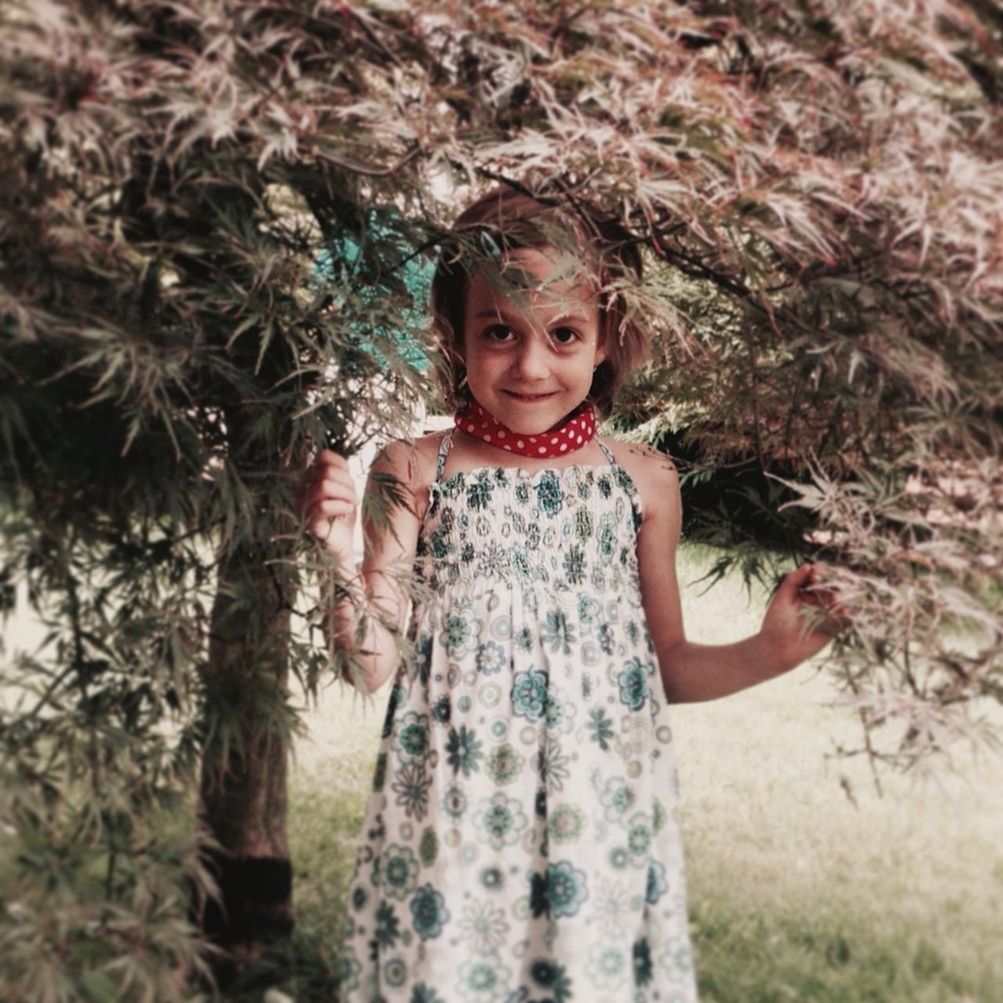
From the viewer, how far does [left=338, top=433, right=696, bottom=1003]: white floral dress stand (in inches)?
57.4

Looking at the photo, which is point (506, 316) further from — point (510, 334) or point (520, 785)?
point (520, 785)

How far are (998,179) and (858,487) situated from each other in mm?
366

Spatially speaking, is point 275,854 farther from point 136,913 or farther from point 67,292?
point 67,292

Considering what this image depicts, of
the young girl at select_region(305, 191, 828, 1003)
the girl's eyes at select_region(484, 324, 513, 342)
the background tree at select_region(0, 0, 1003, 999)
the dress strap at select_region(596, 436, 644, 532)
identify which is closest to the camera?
the background tree at select_region(0, 0, 1003, 999)

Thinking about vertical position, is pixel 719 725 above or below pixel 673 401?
below

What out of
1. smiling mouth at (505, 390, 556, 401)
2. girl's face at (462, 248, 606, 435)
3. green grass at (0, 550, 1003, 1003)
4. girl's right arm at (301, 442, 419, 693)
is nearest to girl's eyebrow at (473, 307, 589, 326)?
girl's face at (462, 248, 606, 435)

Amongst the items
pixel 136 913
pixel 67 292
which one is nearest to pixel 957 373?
pixel 67 292

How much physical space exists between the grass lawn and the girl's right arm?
0.51 ft

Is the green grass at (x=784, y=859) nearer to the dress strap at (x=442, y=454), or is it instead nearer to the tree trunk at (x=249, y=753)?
the tree trunk at (x=249, y=753)

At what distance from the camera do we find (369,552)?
151 centimetres

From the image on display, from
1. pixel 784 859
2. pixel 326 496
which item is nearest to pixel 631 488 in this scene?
pixel 326 496

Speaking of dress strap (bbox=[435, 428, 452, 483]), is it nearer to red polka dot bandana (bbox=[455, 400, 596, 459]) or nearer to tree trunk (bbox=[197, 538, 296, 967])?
red polka dot bandana (bbox=[455, 400, 596, 459])

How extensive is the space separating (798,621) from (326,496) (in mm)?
606

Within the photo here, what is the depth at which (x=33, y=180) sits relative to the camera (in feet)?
3.42
